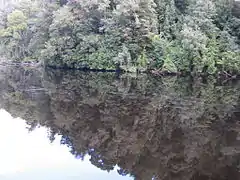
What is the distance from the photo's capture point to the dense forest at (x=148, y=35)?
28297 millimetres

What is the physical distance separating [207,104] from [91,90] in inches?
286

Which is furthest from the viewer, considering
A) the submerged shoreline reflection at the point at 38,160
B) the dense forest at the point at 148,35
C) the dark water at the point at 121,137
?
the dense forest at the point at 148,35

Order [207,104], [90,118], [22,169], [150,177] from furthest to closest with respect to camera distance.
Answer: [207,104]
[90,118]
[22,169]
[150,177]

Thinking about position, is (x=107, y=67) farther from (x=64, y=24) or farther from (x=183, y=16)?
(x=183, y=16)

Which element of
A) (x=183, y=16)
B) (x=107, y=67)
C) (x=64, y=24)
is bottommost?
(x=107, y=67)

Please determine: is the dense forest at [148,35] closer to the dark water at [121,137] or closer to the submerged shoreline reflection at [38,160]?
the dark water at [121,137]

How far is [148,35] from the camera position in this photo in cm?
2944

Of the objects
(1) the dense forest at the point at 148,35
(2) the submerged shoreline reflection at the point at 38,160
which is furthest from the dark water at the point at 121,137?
(1) the dense forest at the point at 148,35

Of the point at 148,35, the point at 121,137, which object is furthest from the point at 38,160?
the point at 148,35

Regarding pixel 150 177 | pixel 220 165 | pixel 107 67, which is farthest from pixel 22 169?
pixel 107 67

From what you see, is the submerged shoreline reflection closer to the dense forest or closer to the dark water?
the dark water

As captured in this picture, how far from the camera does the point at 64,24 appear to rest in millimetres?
31844

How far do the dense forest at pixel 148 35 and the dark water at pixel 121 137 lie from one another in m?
11.4

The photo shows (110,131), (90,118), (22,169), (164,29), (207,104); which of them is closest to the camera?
(22,169)
